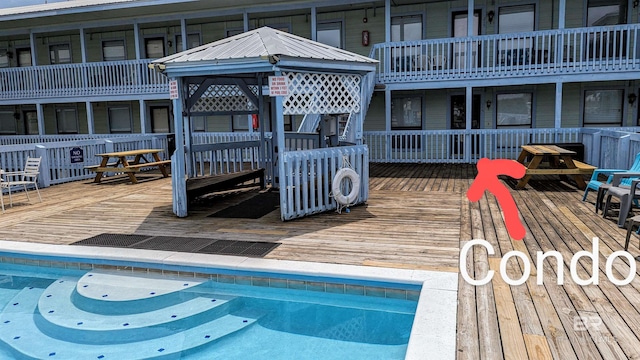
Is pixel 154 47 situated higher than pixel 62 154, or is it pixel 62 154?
pixel 154 47

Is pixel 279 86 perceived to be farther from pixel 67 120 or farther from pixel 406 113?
pixel 67 120

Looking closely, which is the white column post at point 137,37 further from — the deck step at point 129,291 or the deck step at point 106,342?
the deck step at point 106,342

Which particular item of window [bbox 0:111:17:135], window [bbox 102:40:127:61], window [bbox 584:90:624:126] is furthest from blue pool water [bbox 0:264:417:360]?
window [bbox 0:111:17:135]

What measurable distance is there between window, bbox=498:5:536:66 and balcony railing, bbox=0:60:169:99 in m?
10.3

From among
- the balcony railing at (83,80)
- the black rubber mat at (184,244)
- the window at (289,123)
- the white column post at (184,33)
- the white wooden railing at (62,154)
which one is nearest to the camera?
the black rubber mat at (184,244)

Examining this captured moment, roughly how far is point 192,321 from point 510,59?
1204 cm

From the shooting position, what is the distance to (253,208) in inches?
329

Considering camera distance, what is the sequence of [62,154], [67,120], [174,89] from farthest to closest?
1. [67,120]
2. [62,154]
3. [174,89]

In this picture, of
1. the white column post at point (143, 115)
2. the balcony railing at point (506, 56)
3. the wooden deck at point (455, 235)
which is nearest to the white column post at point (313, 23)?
the balcony railing at point (506, 56)

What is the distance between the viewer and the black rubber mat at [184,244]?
18.7ft

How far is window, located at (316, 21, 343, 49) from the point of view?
51.7ft

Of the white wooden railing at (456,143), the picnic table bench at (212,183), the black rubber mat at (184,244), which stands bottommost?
the black rubber mat at (184,244)

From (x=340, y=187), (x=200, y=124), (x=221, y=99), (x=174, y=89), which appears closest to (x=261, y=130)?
(x=221, y=99)

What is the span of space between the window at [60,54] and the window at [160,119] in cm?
404
